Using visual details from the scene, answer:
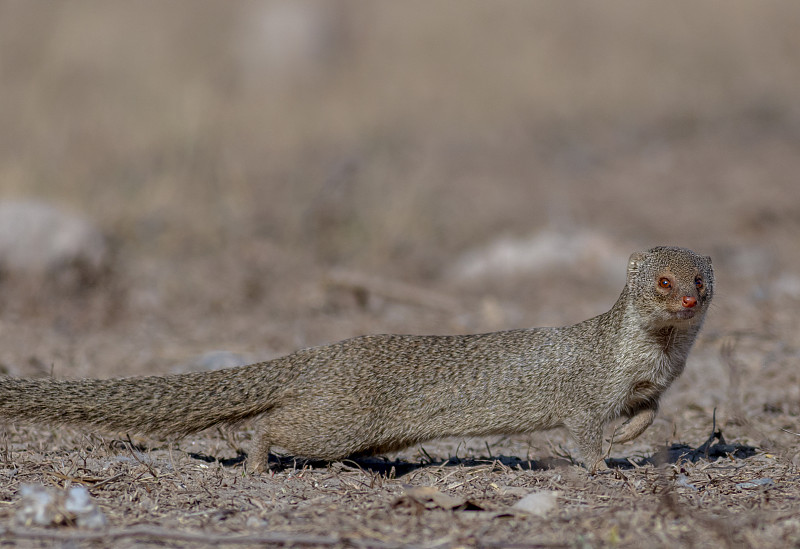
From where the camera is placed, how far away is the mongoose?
140 inches

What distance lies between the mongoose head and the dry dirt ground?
24cm

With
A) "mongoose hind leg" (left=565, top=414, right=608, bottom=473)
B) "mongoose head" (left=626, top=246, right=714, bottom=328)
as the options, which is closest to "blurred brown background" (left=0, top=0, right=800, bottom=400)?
"mongoose head" (left=626, top=246, right=714, bottom=328)

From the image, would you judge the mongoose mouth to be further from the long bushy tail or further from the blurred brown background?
the long bushy tail

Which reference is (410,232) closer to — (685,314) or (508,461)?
(508,461)

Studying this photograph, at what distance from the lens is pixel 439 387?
3717 mm

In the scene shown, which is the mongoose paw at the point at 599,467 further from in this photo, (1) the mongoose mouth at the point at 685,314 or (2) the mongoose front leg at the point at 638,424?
(1) the mongoose mouth at the point at 685,314

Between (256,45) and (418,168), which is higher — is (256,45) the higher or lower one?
the higher one

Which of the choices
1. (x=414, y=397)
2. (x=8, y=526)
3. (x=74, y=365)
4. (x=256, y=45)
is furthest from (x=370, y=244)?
(x=256, y=45)

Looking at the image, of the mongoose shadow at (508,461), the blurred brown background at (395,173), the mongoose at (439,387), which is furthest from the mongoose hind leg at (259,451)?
the blurred brown background at (395,173)

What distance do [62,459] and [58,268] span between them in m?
3.28

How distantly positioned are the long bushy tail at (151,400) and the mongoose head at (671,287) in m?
1.54

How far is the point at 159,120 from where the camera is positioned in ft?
30.1

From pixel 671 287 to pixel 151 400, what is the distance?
2.14 m

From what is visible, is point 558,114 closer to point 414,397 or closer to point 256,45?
point 256,45
